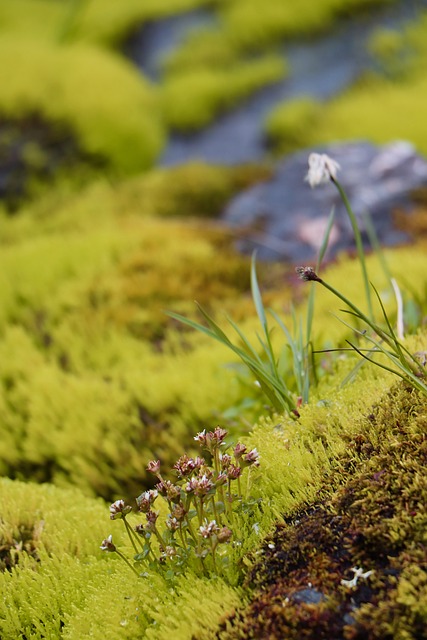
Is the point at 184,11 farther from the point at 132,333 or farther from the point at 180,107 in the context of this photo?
the point at 132,333

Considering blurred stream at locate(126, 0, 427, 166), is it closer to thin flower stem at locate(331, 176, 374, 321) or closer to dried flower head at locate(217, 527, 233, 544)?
thin flower stem at locate(331, 176, 374, 321)

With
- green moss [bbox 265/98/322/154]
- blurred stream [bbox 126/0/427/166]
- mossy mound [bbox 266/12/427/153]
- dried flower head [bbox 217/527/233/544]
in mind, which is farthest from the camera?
blurred stream [bbox 126/0/427/166]

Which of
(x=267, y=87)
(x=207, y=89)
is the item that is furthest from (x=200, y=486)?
(x=267, y=87)

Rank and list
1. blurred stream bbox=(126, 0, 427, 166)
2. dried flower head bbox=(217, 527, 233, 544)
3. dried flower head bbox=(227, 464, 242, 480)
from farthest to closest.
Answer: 1. blurred stream bbox=(126, 0, 427, 166)
2. dried flower head bbox=(227, 464, 242, 480)
3. dried flower head bbox=(217, 527, 233, 544)

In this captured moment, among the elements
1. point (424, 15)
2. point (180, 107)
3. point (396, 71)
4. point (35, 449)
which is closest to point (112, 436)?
point (35, 449)

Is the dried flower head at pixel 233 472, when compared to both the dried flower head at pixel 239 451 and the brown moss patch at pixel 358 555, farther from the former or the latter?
the brown moss patch at pixel 358 555

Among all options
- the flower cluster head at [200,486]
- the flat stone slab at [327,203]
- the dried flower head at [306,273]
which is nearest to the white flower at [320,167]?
the dried flower head at [306,273]

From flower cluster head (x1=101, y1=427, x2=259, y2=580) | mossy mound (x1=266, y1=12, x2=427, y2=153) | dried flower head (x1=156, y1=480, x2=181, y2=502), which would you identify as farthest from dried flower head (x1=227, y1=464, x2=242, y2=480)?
mossy mound (x1=266, y1=12, x2=427, y2=153)
